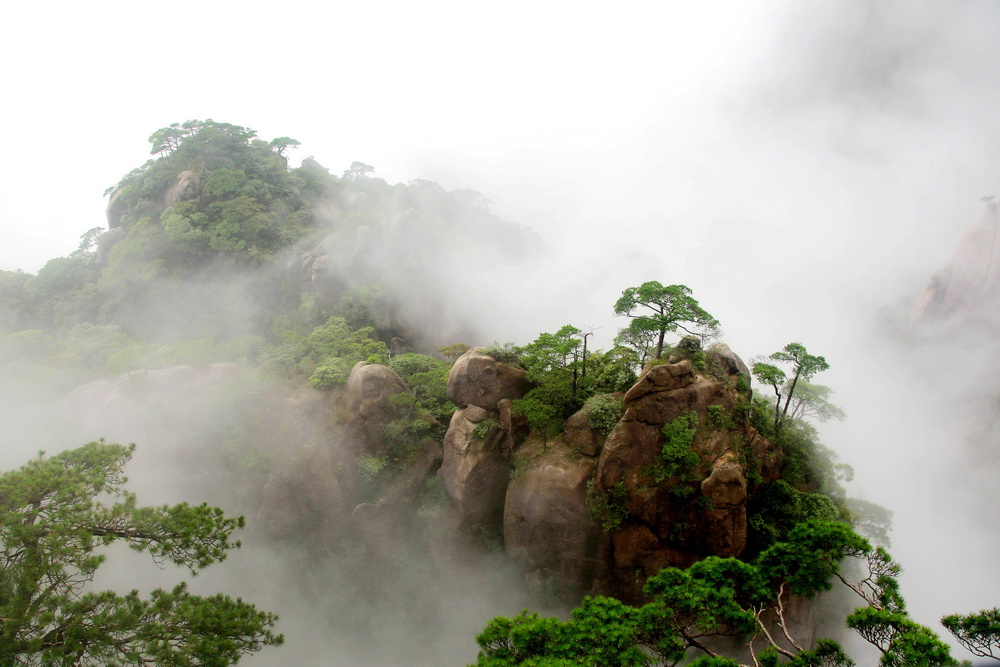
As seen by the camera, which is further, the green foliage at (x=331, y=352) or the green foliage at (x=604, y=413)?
the green foliage at (x=331, y=352)

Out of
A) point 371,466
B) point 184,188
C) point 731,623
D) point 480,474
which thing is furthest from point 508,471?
point 184,188

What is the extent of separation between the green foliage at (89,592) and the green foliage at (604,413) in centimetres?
1303

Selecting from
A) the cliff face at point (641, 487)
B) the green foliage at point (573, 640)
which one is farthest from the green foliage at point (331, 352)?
the green foliage at point (573, 640)

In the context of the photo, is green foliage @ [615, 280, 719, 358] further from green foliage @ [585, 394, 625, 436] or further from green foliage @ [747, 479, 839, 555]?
green foliage @ [747, 479, 839, 555]

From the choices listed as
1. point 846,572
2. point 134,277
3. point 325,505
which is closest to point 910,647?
point 846,572

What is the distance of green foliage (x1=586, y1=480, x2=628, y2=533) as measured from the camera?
1723 cm

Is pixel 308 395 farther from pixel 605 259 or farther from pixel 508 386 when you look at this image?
pixel 605 259

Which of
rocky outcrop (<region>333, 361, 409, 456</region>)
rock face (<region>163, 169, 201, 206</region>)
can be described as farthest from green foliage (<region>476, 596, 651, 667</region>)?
rock face (<region>163, 169, 201, 206</region>)

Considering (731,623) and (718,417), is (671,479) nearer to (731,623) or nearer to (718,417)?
(718,417)

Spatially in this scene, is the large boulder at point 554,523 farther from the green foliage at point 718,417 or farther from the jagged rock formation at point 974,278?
the jagged rock formation at point 974,278

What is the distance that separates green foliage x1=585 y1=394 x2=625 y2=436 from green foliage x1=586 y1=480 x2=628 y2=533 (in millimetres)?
2365

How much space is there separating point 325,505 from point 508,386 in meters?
11.9

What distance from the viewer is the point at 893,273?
5638 centimetres

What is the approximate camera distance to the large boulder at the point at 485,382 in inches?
846
